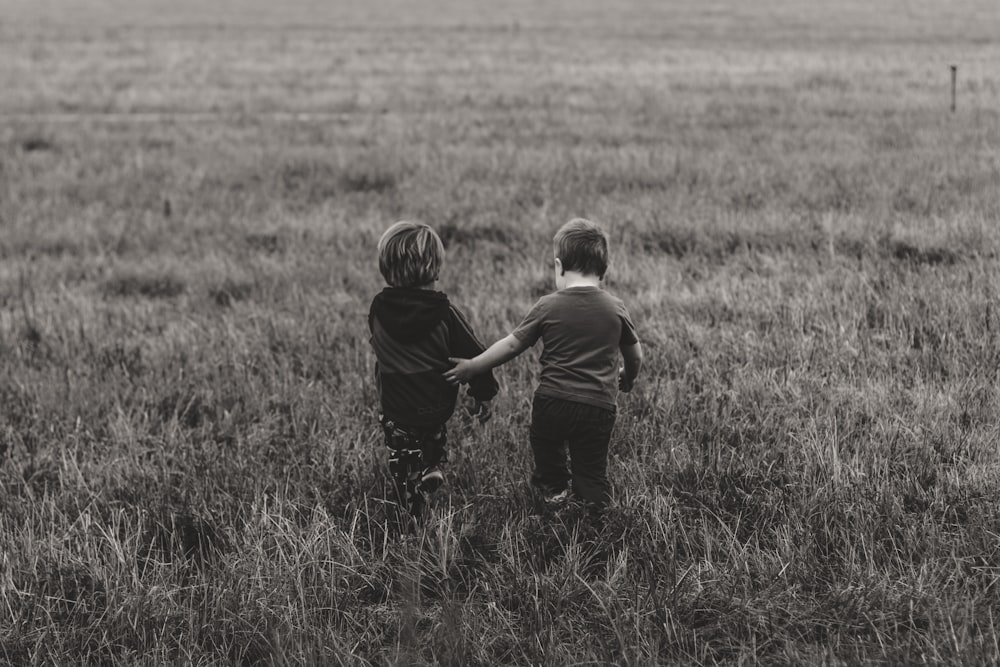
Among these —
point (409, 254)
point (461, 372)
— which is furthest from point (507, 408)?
point (409, 254)

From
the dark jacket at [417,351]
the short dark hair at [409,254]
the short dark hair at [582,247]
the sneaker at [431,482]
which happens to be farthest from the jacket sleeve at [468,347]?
the short dark hair at [582,247]

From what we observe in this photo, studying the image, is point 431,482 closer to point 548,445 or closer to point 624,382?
point 548,445

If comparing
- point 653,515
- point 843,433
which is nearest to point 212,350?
point 653,515

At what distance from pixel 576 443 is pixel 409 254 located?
3.25 feet

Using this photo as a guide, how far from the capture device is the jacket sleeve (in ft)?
10.9

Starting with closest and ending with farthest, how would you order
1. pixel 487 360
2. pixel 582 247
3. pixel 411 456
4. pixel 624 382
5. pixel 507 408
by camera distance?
pixel 582 247 < pixel 487 360 < pixel 411 456 < pixel 624 382 < pixel 507 408

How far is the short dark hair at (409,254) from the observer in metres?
3.18

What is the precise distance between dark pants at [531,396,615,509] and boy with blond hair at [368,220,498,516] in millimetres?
264

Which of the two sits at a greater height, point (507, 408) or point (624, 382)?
point (624, 382)

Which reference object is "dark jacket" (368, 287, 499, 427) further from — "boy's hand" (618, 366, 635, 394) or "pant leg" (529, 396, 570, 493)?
"boy's hand" (618, 366, 635, 394)

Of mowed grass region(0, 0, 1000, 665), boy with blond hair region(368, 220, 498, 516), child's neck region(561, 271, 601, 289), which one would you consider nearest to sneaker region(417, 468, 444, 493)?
boy with blond hair region(368, 220, 498, 516)

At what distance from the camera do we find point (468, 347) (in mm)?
3352

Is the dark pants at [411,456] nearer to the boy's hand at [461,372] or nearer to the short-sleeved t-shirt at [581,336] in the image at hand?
the boy's hand at [461,372]

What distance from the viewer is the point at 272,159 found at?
11.2 metres
